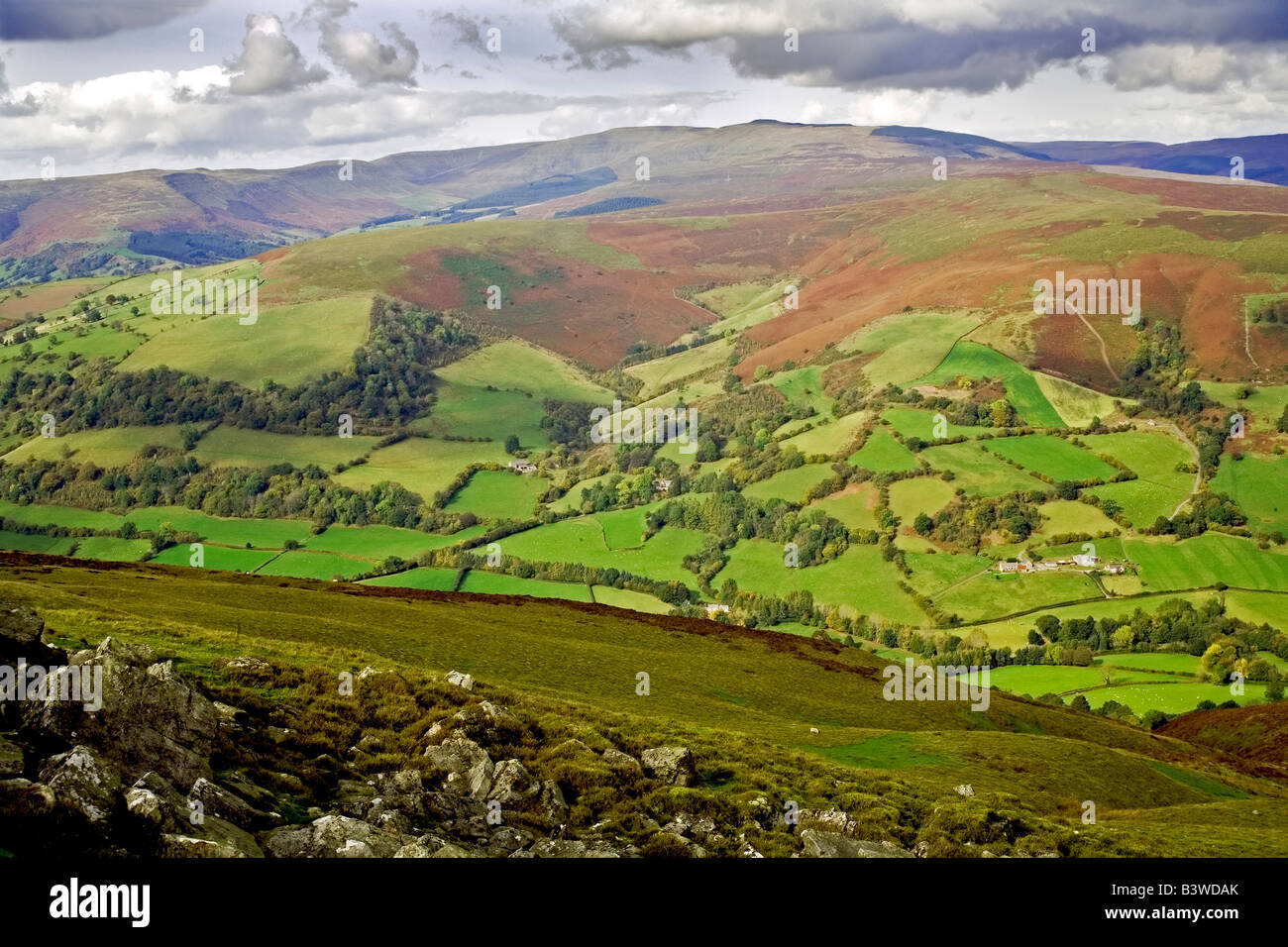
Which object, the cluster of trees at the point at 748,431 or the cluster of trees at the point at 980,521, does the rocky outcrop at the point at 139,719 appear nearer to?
the cluster of trees at the point at 980,521

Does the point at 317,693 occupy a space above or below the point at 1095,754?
above

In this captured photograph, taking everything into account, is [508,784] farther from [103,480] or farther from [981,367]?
[103,480]

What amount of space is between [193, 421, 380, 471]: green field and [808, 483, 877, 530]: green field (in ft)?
317

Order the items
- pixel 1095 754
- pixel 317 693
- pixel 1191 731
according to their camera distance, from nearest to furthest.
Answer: pixel 317 693, pixel 1095 754, pixel 1191 731

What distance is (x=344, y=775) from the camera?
21.0 meters

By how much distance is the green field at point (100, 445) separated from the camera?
182 metres

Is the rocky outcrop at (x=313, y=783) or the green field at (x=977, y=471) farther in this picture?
the green field at (x=977, y=471)

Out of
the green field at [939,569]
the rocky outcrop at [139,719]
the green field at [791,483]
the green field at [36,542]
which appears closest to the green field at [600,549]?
the green field at [791,483]

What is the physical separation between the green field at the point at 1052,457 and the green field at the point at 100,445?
15623 centimetres

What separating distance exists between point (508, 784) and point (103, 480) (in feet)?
597

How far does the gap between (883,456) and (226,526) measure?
109852mm

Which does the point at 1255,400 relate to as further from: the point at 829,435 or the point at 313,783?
the point at 313,783

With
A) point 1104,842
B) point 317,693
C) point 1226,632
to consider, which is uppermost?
point 317,693
